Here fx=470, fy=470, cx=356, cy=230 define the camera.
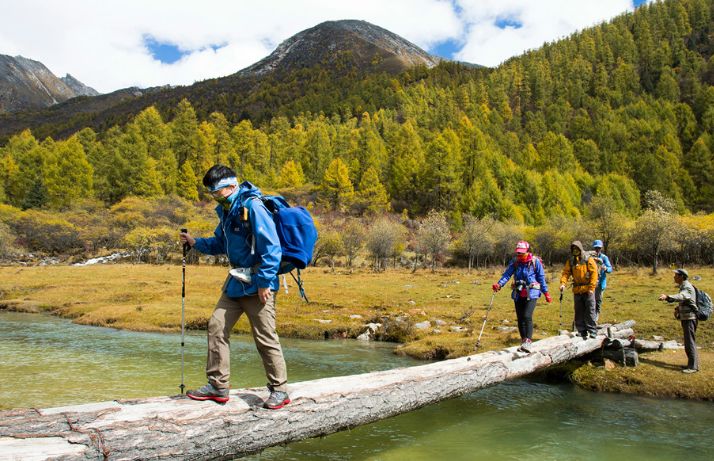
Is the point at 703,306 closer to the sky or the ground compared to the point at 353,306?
closer to the sky

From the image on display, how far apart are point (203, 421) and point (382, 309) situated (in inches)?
1088

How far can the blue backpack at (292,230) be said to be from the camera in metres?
6.56

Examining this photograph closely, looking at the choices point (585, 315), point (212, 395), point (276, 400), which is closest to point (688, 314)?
point (585, 315)

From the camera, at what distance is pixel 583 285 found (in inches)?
575

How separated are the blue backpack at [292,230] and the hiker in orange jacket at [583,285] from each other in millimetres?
10416

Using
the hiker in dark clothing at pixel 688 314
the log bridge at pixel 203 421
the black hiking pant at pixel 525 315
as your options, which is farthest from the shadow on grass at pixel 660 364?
the log bridge at pixel 203 421

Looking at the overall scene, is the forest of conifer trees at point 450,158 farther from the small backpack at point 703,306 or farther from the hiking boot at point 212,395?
the hiking boot at point 212,395

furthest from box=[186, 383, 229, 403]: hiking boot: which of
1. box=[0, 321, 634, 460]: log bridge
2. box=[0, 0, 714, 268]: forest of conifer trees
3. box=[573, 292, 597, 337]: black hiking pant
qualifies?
box=[0, 0, 714, 268]: forest of conifer trees

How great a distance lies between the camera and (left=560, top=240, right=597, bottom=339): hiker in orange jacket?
14461 mm

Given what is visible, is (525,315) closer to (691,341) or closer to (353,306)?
(691,341)

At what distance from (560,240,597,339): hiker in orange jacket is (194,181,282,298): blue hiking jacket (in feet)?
36.0

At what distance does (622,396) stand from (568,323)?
1151cm

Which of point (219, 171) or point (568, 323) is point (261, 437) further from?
point (568, 323)

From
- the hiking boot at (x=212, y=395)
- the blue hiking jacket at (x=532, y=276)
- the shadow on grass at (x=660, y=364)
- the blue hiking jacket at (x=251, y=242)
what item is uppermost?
the blue hiking jacket at (x=251, y=242)
